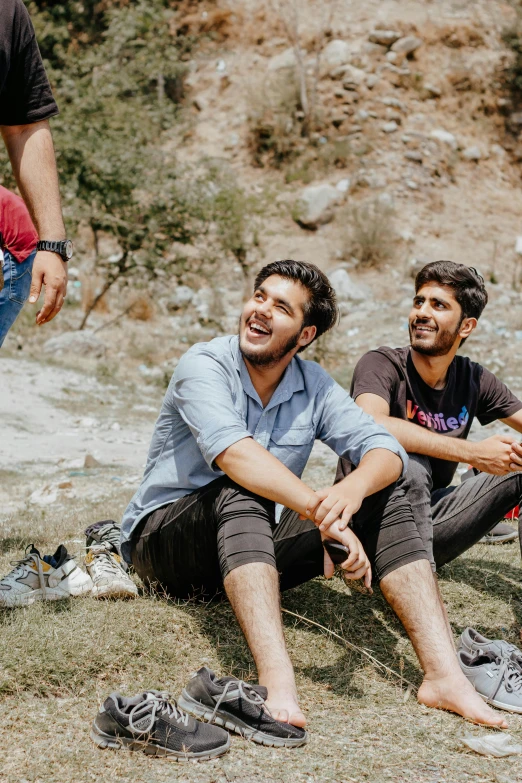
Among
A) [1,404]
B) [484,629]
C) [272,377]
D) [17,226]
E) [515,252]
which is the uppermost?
[17,226]

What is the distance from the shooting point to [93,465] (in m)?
6.02

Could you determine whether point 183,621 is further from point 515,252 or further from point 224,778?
point 515,252

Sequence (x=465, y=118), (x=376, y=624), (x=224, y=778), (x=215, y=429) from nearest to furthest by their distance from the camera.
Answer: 1. (x=224, y=778)
2. (x=215, y=429)
3. (x=376, y=624)
4. (x=465, y=118)

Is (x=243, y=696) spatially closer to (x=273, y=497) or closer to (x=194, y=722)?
(x=194, y=722)

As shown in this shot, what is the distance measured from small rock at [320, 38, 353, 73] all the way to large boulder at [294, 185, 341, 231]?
344 cm

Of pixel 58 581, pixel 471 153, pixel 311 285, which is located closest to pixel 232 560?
pixel 58 581

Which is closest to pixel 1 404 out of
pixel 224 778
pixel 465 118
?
pixel 224 778

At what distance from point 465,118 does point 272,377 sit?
1737 centimetres

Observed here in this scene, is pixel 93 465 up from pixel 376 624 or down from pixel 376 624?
down

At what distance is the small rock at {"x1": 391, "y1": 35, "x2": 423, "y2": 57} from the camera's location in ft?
60.2

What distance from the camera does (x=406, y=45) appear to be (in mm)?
18375

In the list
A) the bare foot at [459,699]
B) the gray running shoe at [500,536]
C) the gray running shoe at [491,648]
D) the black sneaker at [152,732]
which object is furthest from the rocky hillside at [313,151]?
the black sneaker at [152,732]

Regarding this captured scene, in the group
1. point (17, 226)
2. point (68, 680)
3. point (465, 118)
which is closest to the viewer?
point (68, 680)

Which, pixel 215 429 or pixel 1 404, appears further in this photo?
pixel 1 404
